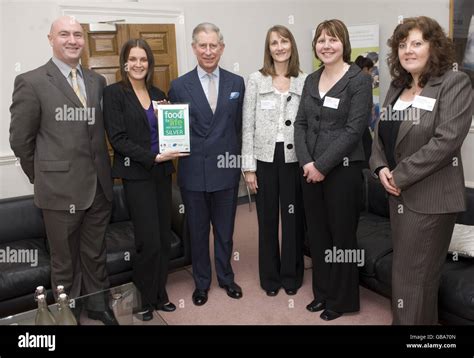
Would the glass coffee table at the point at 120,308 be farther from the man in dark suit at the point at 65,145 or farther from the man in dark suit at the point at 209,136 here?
the man in dark suit at the point at 209,136

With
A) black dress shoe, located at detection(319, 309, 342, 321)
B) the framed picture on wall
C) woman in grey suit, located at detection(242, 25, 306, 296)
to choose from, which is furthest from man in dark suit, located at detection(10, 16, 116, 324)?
the framed picture on wall

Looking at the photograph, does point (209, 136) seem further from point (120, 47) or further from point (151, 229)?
point (120, 47)

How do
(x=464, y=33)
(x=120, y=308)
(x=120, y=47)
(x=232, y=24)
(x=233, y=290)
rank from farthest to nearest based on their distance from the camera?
1. (x=232, y=24)
2. (x=120, y=47)
3. (x=464, y=33)
4. (x=233, y=290)
5. (x=120, y=308)

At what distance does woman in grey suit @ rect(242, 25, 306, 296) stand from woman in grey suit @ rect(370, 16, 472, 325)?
65 centimetres

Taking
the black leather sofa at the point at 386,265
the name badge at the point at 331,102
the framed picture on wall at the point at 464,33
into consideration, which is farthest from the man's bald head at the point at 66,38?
the framed picture on wall at the point at 464,33

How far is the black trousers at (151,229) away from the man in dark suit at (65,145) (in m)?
0.19

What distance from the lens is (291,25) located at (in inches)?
214

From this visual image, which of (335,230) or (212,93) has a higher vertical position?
(212,93)

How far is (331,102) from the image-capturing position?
2311 millimetres

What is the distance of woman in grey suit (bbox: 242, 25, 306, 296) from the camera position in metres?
2.57

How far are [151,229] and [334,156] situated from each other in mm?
1137

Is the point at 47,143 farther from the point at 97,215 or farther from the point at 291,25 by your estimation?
the point at 291,25

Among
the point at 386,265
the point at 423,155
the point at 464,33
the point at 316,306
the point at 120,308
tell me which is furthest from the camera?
the point at 464,33

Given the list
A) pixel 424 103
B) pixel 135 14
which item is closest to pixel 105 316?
pixel 424 103
